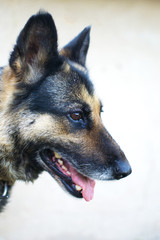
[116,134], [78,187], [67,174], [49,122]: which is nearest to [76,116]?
[49,122]

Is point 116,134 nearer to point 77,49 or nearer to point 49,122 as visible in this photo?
point 77,49

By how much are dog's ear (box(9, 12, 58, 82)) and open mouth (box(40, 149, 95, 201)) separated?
0.62 metres

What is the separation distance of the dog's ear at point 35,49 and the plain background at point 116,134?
79.8 inches

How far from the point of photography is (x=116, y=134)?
15.2ft

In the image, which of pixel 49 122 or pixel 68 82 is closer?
pixel 49 122

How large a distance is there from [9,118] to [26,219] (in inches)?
103

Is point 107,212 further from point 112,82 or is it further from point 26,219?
point 112,82

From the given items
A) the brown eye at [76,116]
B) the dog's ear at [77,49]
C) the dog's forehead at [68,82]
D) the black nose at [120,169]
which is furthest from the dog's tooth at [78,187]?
the dog's ear at [77,49]

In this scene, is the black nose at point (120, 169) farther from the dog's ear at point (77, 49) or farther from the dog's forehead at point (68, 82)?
the dog's ear at point (77, 49)

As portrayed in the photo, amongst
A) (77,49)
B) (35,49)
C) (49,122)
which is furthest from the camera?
(77,49)

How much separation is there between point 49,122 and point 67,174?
0.45 metres

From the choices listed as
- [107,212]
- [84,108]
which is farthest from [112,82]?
[84,108]

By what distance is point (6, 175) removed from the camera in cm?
255

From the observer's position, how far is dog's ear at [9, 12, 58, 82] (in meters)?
2.30
